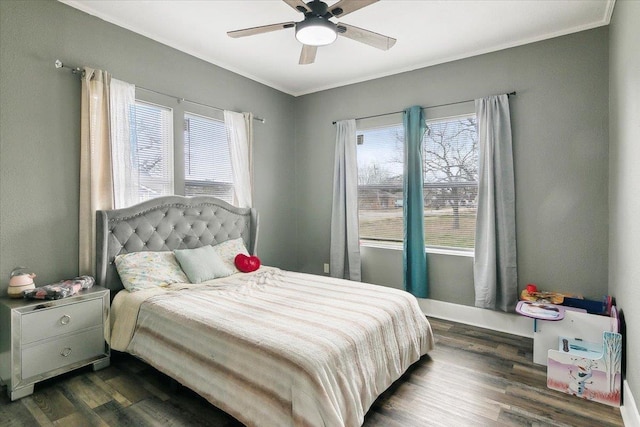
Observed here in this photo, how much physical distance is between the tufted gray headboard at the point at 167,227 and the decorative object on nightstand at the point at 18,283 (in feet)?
1.43

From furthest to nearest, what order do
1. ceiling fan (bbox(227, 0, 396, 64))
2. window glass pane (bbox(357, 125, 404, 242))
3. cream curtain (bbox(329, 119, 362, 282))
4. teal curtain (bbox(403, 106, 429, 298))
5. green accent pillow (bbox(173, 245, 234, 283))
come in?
cream curtain (bbox(329, 119, 362, 282)) < window glass pane (bbox(357, 125, 404, 242)) < teal curtain (bbox(403, 106, 429, 298)) < green accent pillow (bbox(173, 245, 234, 283)) < ceiling fan (bbox(227, 0, 396, 64))

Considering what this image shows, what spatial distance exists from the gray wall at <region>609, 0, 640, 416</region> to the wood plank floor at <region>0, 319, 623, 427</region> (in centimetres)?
49

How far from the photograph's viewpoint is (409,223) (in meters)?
3.87

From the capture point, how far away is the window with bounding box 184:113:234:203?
3588mm

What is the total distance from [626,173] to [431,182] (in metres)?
1.78

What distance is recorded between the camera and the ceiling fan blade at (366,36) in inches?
92.0

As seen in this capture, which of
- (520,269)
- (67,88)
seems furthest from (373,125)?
(67,88)

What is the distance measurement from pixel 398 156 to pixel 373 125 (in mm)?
517

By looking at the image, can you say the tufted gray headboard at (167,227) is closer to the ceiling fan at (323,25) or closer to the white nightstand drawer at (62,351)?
the white nightstand drawer at (62,351)

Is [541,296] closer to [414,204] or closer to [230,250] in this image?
[414,204]

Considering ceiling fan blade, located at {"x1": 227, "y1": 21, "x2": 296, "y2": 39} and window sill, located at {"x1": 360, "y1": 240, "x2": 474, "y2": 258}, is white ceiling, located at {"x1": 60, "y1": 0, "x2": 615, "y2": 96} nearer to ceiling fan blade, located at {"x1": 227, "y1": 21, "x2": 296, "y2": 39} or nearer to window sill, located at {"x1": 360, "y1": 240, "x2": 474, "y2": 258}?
ceiling fan blade, located at {"x1": 227, "y1": 21, "x2": 296, "y2": 39}

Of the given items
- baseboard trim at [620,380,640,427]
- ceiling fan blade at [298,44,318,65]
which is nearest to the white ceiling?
ceiling fan blade at [298,44,318,65]

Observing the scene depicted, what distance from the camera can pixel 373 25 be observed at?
298cm

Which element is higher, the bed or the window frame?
the window frame
